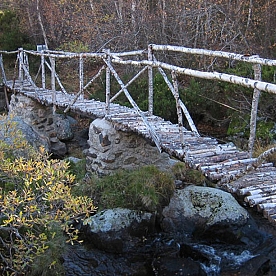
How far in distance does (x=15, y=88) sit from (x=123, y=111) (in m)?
4.30

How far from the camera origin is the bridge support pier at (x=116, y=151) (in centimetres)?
631

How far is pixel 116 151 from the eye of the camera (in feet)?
21.0

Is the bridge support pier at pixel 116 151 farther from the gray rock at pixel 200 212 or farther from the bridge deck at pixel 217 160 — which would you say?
the gray rock at pixel 200 212

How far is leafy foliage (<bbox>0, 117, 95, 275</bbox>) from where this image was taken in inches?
137

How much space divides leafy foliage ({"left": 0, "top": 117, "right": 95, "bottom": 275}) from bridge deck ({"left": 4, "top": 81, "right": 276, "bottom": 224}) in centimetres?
123

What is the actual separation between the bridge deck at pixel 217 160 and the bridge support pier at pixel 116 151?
23cm

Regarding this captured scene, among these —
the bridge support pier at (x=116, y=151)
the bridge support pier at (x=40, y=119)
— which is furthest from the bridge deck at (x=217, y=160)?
the bridge support pier at (x=40, y=119)

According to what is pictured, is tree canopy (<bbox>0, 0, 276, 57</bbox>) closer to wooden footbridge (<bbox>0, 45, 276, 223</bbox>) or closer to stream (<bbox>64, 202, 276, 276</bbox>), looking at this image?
wooden footbridge (<bbox>0, 45, 276, 223</bbox>)

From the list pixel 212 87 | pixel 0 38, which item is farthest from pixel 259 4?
pixel 0 38

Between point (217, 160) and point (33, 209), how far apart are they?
201 centimetres

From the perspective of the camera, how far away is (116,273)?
535 cm

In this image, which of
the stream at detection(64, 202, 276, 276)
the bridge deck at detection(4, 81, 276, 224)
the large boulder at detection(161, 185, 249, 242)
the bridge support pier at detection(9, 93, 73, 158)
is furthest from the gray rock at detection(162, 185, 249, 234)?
the bridge support pier at detection(9, 93, 73, 158)

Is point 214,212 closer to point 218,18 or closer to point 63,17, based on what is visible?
point 218,18

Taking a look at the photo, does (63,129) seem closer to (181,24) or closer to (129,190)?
(181,24)
